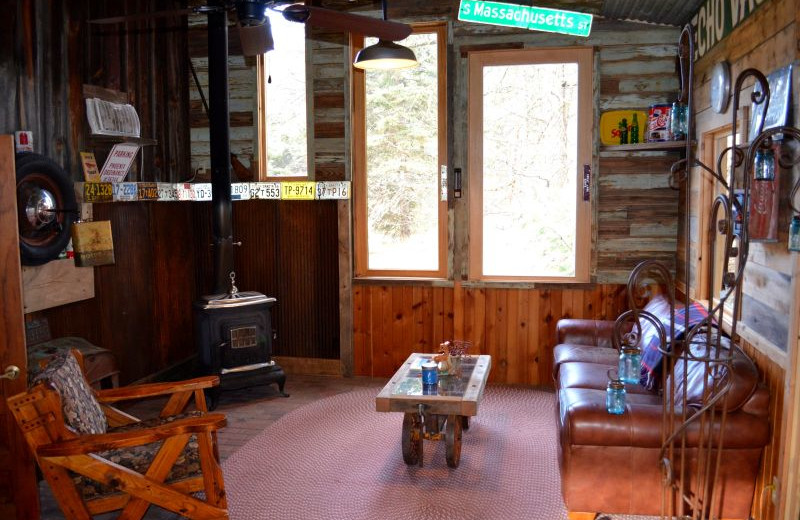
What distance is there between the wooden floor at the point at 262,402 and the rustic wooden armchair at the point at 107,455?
1005 mm

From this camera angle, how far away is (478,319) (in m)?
5.78

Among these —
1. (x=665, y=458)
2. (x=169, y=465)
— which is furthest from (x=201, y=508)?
(x=665, y=458)

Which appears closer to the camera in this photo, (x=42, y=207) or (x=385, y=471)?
(x=385, y=471)

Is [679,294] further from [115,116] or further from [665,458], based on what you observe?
[115,116]

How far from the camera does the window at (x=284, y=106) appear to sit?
5895 millimetres

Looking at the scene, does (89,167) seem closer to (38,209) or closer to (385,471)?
(38,209)

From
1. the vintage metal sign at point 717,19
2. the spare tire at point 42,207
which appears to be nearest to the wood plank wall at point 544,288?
the vintage metal sign at point 717,19

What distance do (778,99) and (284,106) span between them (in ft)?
13.0

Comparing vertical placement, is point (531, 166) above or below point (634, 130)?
below

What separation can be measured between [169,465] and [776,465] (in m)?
2.63

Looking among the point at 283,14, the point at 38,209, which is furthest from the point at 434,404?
the point at 38,209

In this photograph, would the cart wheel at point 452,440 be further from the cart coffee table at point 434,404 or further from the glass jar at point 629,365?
the glass jar at point 629,365

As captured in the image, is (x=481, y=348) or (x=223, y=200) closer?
(x=223, y=200)

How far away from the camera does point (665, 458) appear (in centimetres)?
317
